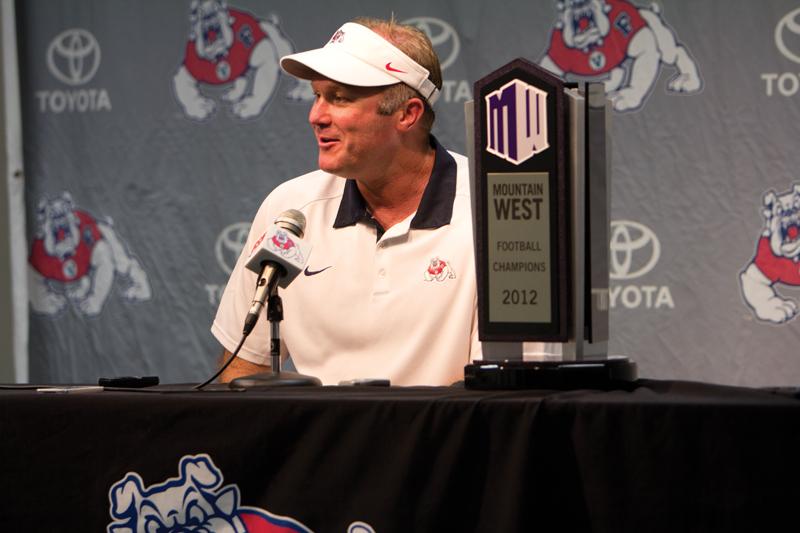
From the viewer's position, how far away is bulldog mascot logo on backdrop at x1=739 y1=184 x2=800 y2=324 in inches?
117

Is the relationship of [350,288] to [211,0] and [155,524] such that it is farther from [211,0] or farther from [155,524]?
[211,0]

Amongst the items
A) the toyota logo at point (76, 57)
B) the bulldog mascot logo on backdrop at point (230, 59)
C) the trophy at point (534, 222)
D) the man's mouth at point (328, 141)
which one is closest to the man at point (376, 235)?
the man's mouth at point (328, 141)

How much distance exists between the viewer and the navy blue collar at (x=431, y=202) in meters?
2.28

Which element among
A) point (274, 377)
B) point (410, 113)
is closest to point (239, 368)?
point (410, 113)

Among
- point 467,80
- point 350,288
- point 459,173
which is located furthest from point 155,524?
point 467,80

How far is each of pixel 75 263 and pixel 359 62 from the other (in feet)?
4.71

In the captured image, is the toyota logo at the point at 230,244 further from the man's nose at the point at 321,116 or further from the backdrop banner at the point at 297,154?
the man's nose at the point at 321,116

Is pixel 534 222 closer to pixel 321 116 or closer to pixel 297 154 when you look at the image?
pixel 321 116

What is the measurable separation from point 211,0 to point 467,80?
0.76 meters

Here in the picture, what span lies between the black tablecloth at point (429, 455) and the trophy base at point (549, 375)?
5cm

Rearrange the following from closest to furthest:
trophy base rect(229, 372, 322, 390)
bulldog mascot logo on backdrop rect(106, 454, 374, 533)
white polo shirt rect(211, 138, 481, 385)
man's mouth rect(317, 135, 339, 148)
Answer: bulldog mascot logo on backdrop rect(106, 454, 374, 533), trophy base rect(229, 372, 322, 390), white polo shirt rect(211, 138, 481, 385), man's mouth rect(317, 135, 339, 148)

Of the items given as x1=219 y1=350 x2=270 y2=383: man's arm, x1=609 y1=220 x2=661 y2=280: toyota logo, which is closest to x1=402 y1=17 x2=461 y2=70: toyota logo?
x1=609 y1=220 x2=661 y2=280: toyota logo

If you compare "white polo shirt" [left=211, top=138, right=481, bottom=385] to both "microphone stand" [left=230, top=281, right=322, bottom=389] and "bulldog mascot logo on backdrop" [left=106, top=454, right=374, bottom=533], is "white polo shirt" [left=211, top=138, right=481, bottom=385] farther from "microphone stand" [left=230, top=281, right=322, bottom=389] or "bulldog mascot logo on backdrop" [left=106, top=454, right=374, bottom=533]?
"bulldog mascot logo on backdrop" [left=106, top=454, right=374, bottom=533]

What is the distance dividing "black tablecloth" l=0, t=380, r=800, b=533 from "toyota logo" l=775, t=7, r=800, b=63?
5.76ft
